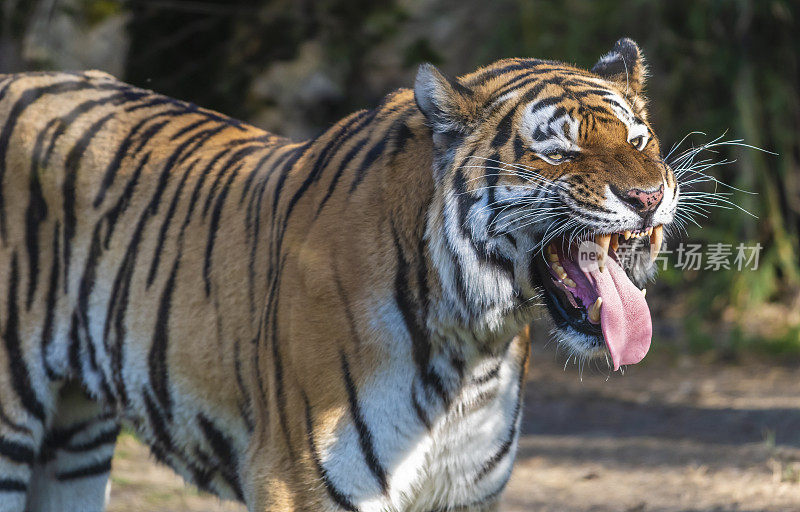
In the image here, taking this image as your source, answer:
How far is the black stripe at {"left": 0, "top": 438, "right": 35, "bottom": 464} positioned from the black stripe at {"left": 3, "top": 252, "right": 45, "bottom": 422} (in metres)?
0.10

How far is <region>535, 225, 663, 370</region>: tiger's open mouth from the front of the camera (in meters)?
2.39

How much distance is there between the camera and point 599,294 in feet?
7.89

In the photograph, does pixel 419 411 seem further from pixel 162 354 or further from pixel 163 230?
pixel 163 230

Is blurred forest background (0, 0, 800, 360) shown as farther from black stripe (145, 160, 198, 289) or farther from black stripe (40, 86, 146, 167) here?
black stripe (145, 160, 198, 289)

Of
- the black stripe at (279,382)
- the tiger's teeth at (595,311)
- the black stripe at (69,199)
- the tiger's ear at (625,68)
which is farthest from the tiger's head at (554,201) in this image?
the black stripe at (69,199)

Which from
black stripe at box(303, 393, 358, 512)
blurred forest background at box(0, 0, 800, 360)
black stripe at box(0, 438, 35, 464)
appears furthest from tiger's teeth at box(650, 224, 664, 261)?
blurred forest background at box(0, 0, 800, 360)

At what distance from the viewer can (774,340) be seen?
21.6ft

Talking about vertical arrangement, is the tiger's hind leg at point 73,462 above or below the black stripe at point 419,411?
below

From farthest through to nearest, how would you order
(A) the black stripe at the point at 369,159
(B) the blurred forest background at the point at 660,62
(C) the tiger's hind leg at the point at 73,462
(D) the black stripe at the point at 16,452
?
(B) the blurred forest background at the point at 660,62 < (C) the tiger's hind leg at the point at 73,462 < (D) the black stripe at the point at 16,452 < (A) the black stripe at the point at 369,159

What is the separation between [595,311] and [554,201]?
0.97ft

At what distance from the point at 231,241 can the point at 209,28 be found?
4.04 meters

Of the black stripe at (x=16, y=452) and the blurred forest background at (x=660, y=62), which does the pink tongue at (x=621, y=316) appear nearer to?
the black stripe at (x=16, y=452)

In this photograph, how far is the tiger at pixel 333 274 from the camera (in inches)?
94.0

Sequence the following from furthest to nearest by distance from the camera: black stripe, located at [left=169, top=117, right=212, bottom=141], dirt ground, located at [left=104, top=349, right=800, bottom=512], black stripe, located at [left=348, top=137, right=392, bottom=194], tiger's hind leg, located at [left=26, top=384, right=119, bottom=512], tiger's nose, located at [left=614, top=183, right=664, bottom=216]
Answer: dirt ground, located at [left=104, top=349, right=800, bottom=512]
tiger's hind leg, located at [left=26, top=384, right=119, bottom=512]
black stripe, located at [left=169, top=117, right=212, bottom=141]
black stripe, located at [left=348, top=137, right=392, bottom=194]
tiger's nose, located at [left=614, top=183, right=664, bottom=216]
